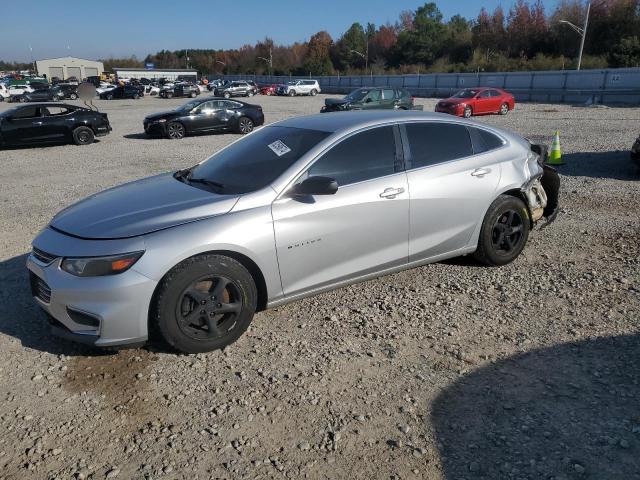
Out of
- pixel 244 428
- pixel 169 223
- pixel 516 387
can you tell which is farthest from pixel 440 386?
pixel 169 223

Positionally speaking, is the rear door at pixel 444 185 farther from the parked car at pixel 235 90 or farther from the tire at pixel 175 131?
the parked car at pixel 235 90

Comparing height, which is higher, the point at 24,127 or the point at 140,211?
the point at 140,211

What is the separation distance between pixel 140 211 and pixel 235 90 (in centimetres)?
4553

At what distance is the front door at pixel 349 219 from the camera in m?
3.77

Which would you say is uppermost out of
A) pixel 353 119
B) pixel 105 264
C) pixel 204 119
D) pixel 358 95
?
pixel 353 119

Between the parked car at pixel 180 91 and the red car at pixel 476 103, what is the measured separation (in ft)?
102

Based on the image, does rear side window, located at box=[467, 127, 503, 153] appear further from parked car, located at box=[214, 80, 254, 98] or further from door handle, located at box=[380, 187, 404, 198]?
parked car, located at box=[214, 80, 254, 98]

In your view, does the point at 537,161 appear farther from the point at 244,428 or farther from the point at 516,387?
the point at 244,428

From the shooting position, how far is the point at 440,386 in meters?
3.24

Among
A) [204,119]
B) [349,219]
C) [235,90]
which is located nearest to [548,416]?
[349,219]

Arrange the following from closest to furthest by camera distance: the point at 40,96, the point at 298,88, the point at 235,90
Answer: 1. the point at 40,96
2. the point at 235,90
3. the point at 298,88

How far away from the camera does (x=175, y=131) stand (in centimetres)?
1744

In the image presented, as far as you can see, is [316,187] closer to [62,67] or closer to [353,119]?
[353,119]

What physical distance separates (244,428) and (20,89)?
51544 mm
